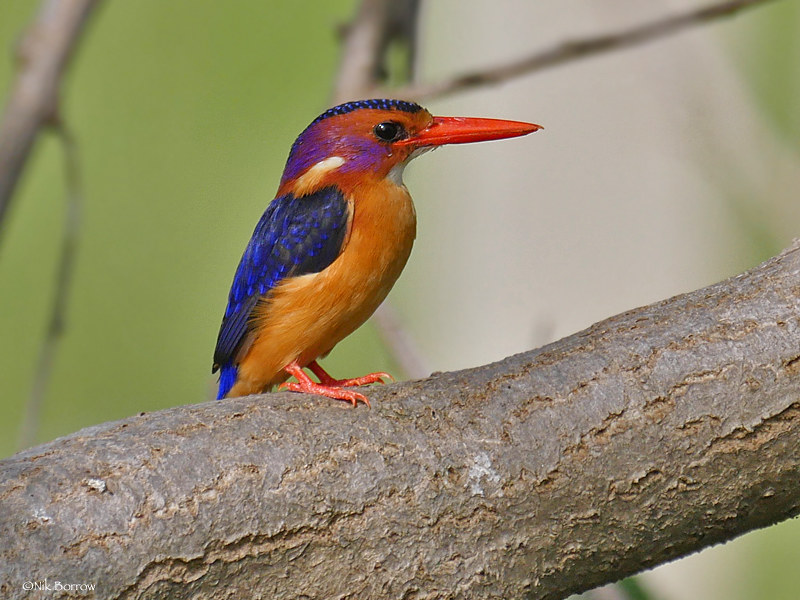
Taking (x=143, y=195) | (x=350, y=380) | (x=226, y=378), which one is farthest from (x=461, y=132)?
(x=143, y=195)

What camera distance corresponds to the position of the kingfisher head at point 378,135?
2932mm

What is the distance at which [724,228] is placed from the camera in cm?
473

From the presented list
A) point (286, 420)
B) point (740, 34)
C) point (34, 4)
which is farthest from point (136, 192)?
point (286, 420)

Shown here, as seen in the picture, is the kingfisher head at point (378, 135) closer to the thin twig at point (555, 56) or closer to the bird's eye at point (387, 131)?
the bird's eye at point (387, 131)

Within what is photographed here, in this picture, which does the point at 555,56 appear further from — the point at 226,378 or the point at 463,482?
the point at 463,482

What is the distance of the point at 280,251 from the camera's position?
2.84 m

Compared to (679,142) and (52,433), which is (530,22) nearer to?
(679,142)

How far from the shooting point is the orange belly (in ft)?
8.89

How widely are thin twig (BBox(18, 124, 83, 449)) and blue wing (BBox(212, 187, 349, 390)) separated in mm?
699

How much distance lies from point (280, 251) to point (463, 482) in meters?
0.98

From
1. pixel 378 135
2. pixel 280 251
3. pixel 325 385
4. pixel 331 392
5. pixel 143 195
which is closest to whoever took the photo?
pixel 331 392

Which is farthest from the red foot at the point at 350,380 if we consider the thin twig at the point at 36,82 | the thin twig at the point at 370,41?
the thin twig at the point at 36,82

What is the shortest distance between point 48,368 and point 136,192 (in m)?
3.29

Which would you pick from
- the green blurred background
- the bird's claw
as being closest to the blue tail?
the bird's claw
